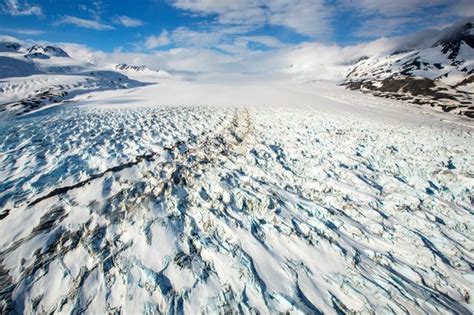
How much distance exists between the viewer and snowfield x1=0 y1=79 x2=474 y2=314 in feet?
13.5

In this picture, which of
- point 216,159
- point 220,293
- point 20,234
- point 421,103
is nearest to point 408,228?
point 220,293

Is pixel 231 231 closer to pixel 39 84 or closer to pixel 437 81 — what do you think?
pixel 39 84

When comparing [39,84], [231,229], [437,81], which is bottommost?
[39,84]

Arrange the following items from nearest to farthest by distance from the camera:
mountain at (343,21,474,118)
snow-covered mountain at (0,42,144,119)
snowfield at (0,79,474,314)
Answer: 1. snowfield at (0,79,474,314)
2. snow-covered mountain at (0,42,144,119)
3. mountain at (343,21,474,118)

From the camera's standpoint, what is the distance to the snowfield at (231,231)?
4117 millimetres

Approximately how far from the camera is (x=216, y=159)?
31.6 feet

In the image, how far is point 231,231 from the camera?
5562 mm

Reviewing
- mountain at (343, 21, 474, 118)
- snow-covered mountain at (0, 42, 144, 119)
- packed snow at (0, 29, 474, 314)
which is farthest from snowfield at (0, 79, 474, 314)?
mountain at (343, 21, 474, 118)

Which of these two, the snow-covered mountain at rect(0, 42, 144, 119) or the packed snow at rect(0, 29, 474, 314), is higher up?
the packed snow at rect(0, 29, 474, 314)

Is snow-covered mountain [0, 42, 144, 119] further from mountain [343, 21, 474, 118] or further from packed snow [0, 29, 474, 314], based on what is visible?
mountain [343, 21, 474, 118]

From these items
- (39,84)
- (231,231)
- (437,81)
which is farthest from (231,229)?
(437,81)

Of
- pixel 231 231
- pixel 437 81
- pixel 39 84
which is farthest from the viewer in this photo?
pixel 437 81

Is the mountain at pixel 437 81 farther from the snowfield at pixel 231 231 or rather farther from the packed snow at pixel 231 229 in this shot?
the snowfield at pixel 231 231

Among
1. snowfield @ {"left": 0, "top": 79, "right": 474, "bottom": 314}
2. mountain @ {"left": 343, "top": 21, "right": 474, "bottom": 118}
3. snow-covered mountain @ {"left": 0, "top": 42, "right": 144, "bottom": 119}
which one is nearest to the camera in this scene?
snowfield @ {"left": 0, "top": 79, "right": 474, "bottom": 314}
